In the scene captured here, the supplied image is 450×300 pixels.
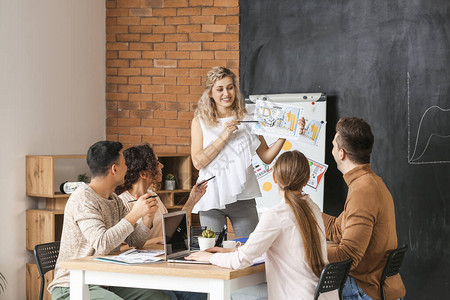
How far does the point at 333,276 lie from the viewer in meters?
2.90

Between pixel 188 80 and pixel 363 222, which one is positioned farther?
pixel 188 80

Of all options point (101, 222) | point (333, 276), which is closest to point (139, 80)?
point (101, 222)

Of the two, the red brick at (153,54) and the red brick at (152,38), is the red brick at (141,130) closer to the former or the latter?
the red brick at (153,54)

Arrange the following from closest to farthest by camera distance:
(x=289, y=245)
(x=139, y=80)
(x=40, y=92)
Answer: (x=289, y=245), (x=40, y=92), (x=139, y=80)

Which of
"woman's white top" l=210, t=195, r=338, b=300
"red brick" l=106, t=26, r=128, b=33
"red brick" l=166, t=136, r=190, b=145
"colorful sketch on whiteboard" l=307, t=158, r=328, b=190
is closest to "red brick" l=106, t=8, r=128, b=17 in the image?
"red brick" l=106, t=26, r=128, b=33

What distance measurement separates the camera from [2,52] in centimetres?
521

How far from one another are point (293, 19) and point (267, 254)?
3223mm

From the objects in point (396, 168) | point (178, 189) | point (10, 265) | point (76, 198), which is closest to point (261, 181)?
point (178, 189)

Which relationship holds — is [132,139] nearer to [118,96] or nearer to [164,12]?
[118,96]

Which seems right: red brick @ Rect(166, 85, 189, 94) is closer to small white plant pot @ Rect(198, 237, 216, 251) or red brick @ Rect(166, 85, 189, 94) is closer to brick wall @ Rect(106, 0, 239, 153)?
brick wall @ Rect(106, 0, 239, 153)

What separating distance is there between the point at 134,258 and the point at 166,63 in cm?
332

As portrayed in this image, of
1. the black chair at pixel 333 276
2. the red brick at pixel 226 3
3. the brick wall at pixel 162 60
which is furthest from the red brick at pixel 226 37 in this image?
the black chair at pixel 333 276

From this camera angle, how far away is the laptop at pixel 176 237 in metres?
3.07

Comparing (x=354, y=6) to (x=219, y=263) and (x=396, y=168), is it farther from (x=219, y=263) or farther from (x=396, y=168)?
(x=219, y=263)
